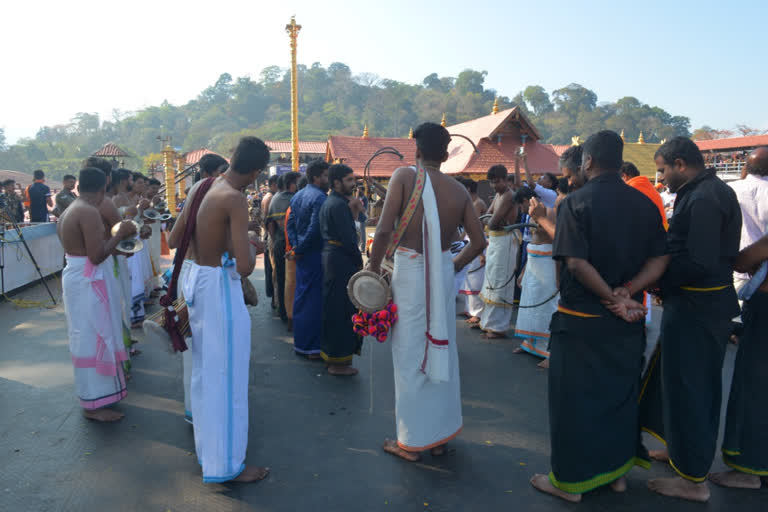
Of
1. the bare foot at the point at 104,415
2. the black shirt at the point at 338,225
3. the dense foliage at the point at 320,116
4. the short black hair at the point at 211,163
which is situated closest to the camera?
the bare foot at the point at 104,415

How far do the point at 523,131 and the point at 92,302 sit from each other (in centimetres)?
1805

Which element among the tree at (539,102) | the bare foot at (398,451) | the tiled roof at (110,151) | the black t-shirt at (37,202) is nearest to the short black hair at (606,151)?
the bare foot at (398,451)

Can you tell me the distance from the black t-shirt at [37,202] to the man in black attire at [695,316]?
14.3m

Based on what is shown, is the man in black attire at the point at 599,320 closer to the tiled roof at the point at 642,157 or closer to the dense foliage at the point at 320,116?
the tiled roof at the point at 642,157

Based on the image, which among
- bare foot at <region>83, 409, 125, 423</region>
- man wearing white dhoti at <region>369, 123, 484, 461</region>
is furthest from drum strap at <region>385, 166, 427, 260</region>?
bare foot at <region>83, 409, 125, 423</region>

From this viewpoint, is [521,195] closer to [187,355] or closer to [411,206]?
[411,206]

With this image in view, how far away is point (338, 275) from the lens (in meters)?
4.90

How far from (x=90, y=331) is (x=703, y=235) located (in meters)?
4.25

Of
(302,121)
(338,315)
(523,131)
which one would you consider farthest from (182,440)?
(302,121)

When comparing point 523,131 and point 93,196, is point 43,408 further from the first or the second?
point 523,131

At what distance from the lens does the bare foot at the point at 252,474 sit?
304 cm

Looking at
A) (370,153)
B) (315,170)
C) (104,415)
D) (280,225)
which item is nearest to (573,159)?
(315,170)

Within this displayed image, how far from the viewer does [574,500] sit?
9.37ft

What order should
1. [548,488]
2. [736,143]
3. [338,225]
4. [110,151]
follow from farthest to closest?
[110,151] < [736,143] < [338,225] < [548,488]
